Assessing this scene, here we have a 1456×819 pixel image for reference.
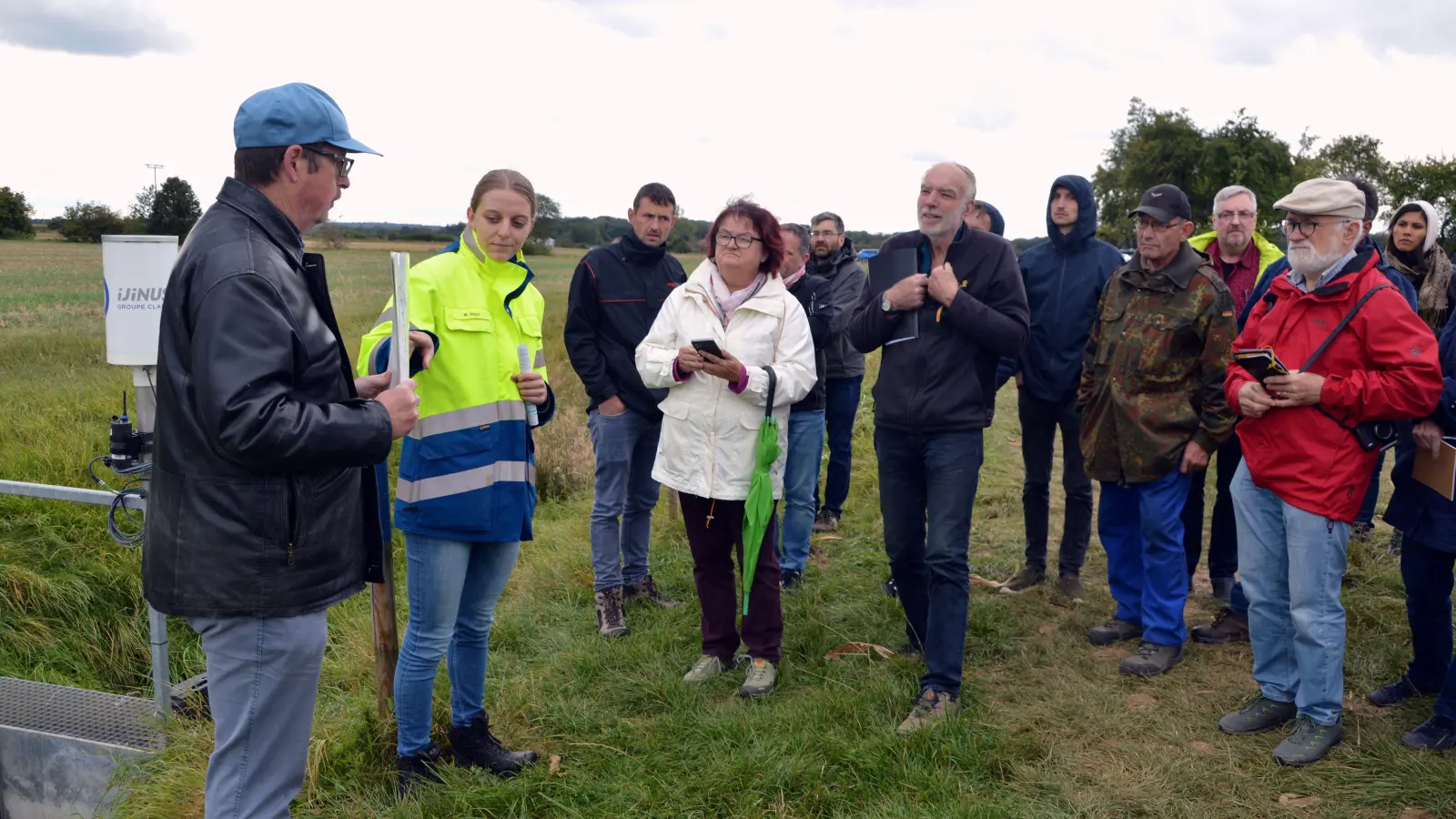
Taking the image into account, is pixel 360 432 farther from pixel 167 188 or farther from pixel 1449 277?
pixel 167 188

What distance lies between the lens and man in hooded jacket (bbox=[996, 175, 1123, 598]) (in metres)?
5.50

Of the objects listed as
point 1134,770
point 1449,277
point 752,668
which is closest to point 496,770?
point 752,668

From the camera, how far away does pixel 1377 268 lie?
3.85 meters

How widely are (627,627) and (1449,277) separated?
17.8 ft

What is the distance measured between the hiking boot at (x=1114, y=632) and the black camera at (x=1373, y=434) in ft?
5.62

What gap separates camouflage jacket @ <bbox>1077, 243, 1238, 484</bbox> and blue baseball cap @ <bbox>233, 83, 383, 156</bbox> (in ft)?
12.4

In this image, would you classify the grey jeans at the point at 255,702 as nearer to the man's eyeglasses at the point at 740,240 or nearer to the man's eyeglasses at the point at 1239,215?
the man's eyeglasses at the point at 740,240

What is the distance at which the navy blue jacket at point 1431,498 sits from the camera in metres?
3.86

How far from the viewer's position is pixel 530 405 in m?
3.65

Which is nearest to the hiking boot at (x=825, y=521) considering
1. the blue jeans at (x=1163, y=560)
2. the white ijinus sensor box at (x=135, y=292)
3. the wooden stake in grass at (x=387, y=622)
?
the blue jeans at (x=1163, y=560)

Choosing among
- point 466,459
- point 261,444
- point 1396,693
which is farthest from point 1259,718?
point 261,444

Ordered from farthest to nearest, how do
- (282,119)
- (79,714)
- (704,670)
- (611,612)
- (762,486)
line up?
(611,612), (79,714), (704,670), (762,486), (282,119)

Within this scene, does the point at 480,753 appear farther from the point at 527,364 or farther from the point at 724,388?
the point at 724,388

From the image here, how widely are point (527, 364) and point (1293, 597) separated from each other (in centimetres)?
313
